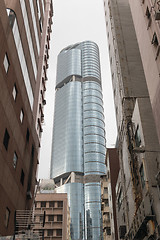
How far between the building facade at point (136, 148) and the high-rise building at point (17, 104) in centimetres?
1327

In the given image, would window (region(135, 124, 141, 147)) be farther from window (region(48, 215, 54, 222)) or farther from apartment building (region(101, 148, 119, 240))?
window (region(48, 215, 54, 222))

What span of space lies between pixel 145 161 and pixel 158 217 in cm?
619

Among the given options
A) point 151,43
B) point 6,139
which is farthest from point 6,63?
point 151,43

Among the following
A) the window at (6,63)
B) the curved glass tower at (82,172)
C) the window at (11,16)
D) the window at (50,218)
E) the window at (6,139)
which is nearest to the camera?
the window at (6,139)

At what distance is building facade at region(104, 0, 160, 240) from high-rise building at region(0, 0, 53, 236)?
523 inches

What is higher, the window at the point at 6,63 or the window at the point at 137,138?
the window at the point at 6,63

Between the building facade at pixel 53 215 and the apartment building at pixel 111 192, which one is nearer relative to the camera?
the apartment building at pixel 111 192

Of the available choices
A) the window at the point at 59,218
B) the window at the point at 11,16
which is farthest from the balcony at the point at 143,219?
the window at the point at 59,218

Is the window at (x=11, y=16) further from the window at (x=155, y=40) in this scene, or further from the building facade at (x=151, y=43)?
the window at (x=155, y=40)

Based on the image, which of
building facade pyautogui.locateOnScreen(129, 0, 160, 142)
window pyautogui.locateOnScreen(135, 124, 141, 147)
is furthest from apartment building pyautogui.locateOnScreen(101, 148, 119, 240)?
building facade pyautogui.locateOnScreen(129, 0, 160, 142)

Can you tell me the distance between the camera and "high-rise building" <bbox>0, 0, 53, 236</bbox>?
24.8 m

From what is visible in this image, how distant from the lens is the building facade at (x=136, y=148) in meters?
25.3

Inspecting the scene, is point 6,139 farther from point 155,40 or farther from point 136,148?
point 155,40

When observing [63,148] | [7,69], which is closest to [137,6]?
[7,69]
